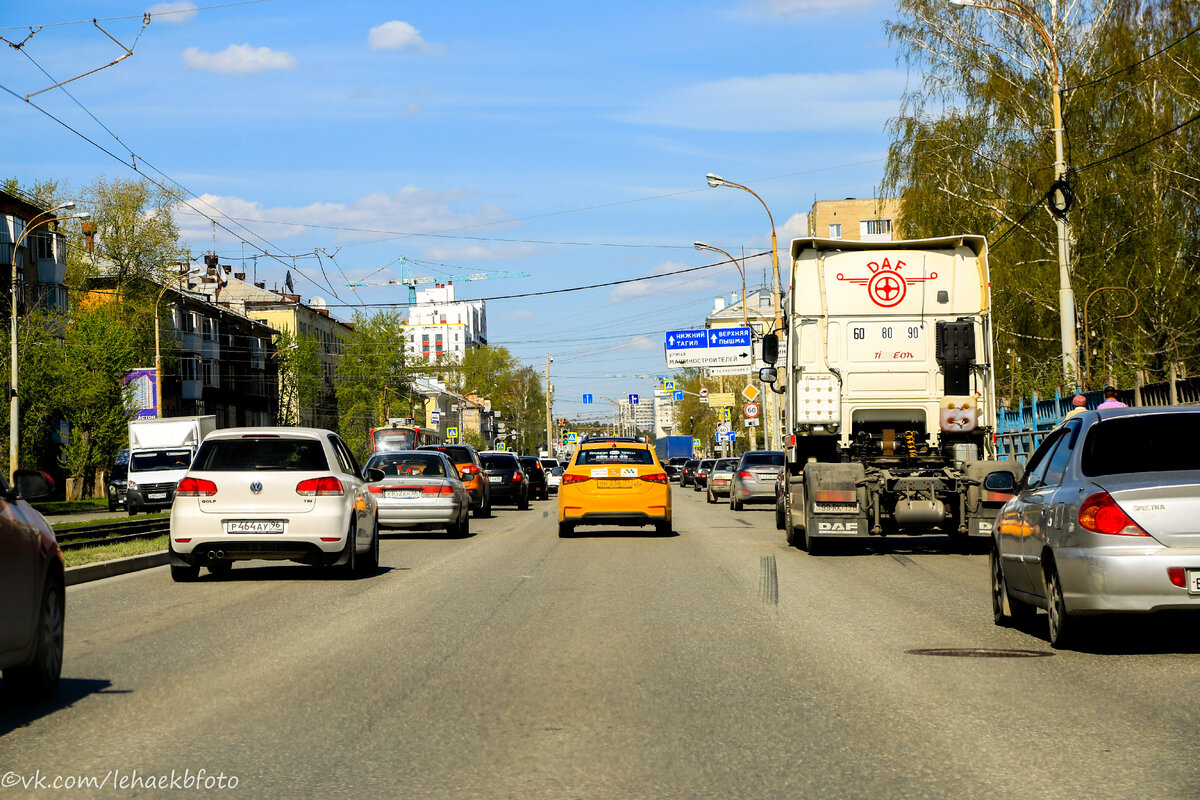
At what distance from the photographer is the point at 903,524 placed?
18.3 meters

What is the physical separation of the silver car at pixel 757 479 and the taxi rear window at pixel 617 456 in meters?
13.2

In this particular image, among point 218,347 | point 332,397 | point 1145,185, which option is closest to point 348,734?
Result: point 1145,185

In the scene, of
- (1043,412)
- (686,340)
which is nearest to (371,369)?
(686,340)

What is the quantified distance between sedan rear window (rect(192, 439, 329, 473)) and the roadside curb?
1.86 metres

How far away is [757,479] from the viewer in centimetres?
3772

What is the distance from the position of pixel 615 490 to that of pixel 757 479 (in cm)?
1411

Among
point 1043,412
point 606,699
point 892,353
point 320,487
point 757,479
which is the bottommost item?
point 606,699

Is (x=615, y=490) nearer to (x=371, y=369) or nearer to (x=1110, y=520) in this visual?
(x=1110, y=520)

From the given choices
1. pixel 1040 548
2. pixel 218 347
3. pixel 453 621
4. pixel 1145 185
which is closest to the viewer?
pixel 1040 548

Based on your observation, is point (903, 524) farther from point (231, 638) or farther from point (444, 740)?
point (444, 740)

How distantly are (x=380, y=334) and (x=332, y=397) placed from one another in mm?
14560

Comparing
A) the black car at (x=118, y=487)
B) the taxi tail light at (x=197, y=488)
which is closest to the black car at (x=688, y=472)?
the black car at (x=118, y=487)

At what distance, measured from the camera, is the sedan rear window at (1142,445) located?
9.49 m

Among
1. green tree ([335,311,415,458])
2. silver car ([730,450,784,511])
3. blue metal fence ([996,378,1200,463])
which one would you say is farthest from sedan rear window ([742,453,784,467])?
green tree ([335,311,415,458])
